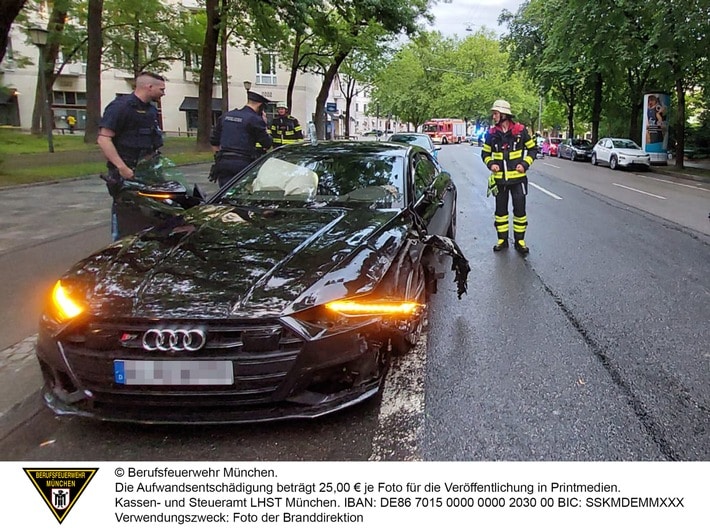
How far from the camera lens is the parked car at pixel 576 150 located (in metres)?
34.2

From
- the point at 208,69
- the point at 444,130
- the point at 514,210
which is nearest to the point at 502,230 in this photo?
the point at 514,210

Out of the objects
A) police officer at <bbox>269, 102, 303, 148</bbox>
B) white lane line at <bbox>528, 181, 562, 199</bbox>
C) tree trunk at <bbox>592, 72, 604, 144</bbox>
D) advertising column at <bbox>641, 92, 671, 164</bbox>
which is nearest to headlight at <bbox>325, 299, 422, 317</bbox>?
police officer at <bbox>269, 102, 303, 148</bbox>

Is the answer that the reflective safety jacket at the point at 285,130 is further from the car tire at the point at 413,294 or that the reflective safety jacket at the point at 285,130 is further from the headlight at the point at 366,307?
the headlight at the point at 366,307

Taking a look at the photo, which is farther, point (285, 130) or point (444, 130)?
point (444, 130)

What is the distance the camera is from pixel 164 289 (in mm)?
2896

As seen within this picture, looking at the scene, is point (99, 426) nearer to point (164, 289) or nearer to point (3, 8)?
point (164, 289)

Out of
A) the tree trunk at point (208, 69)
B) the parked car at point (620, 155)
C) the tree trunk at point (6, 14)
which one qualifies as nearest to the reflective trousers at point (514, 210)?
the tree trunk at point (6, 14)

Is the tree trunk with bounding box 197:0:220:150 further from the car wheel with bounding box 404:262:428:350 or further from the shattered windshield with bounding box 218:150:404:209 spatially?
the car wheel with bounding box 404:262:428:350

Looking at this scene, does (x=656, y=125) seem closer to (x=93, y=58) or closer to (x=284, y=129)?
(x=284, y=129)

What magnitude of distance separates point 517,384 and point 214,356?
1828 mm

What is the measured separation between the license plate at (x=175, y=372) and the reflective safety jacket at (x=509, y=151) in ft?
17.9

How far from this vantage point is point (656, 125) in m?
27.3

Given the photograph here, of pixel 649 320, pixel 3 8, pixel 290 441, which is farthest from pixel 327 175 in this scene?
pixel 3 8
